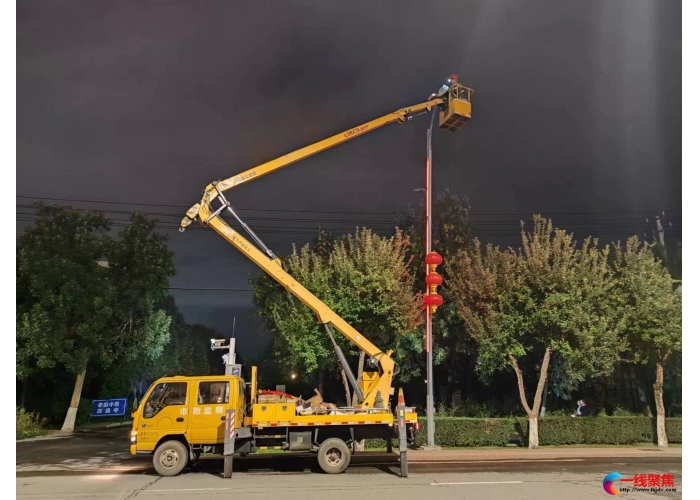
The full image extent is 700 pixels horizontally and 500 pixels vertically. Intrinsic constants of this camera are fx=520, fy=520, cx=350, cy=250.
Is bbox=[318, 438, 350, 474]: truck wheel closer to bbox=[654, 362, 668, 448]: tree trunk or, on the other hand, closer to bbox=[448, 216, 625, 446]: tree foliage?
bbox=[448, 216, 625, 446]: tree foliage

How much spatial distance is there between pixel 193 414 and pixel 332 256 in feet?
30.7

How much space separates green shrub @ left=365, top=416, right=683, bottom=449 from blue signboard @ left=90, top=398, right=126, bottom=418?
21192 mm

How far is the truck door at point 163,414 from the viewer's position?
1194 centimetres

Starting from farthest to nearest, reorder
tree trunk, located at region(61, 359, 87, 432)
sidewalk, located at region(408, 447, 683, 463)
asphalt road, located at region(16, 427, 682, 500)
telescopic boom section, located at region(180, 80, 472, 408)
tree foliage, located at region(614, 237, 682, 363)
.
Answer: tree trunk, located at region(61, 359, 87, 432) < tree foliage, located at region(614, 237, 682, 363) < sidewalk, located at region(408, 447, 683, 463) < telescopic boom section, located at region(180, 80, 472, 408) < asphalt road, located at region(16, 427, 682, 500)

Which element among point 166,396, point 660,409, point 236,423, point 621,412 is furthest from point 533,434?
point 166,396

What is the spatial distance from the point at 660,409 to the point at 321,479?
44.8ft

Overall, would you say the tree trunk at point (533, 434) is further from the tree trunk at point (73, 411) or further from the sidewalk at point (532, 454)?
the tree trunk at point (73, 411)

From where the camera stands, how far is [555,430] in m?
18.5

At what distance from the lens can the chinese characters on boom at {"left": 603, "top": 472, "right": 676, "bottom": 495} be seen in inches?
402

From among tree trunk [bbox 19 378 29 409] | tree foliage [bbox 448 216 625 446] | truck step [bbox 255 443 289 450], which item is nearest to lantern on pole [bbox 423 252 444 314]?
tree foliage [bbox 448 216 625 446]

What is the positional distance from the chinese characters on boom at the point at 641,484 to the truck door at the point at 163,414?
9.17 metres

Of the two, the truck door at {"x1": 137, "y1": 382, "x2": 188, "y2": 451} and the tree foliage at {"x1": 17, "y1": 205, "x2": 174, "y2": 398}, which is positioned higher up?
the tree foliage at {"x1": 17, "y1": 205, "x2": 174, "y2": 398}
